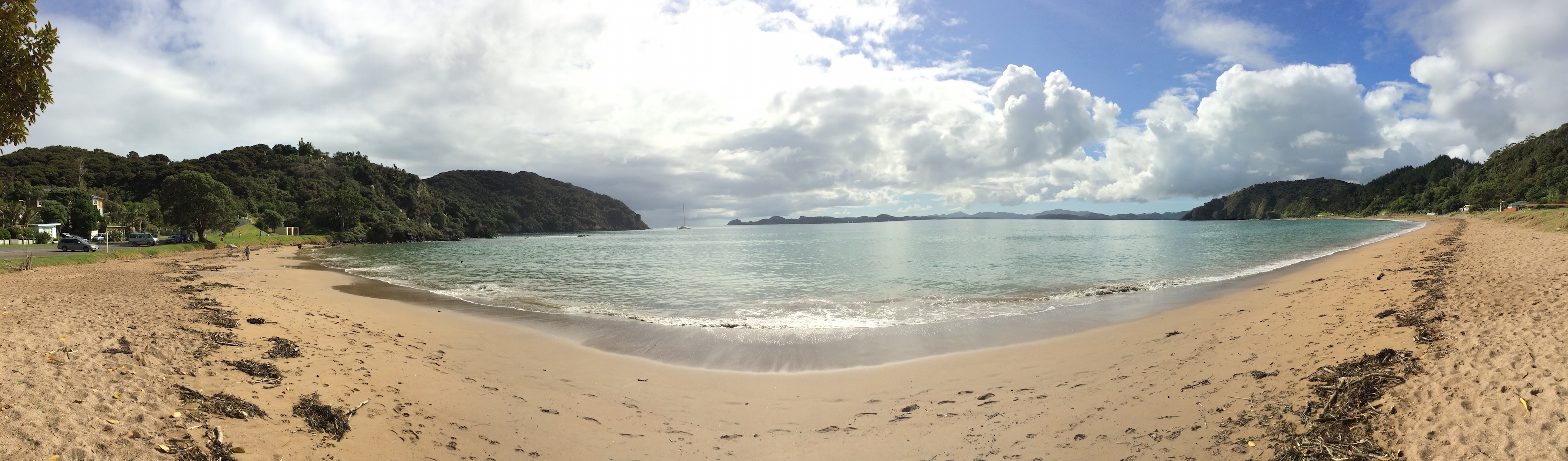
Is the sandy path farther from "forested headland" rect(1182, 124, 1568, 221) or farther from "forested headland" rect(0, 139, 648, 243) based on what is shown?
"forested headland" rect(1182, 124, 1568, 221)

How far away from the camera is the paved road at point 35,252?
2673cm

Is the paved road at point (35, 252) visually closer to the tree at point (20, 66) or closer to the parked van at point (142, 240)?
the parked van at point (142, 240)

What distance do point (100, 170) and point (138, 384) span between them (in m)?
138

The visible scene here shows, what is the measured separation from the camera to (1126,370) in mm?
8148

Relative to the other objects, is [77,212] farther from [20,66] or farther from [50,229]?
[20,66]

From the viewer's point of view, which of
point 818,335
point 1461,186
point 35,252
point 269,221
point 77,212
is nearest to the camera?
point 818,335

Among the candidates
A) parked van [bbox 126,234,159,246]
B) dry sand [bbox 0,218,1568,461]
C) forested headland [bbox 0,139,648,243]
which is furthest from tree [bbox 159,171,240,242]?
dry sand [bbox 0,218,1568,461]

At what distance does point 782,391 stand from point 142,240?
63.9m

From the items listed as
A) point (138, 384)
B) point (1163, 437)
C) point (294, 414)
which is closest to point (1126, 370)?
point (1163, 437)

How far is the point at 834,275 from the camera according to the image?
2666 cm

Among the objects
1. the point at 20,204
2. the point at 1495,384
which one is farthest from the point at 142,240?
the point at 1495,384

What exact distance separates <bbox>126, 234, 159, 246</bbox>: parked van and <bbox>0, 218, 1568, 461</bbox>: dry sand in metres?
47.7

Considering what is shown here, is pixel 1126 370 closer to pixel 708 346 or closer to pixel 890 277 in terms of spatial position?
pixel 708 346

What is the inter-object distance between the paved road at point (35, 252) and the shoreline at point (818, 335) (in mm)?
27055
